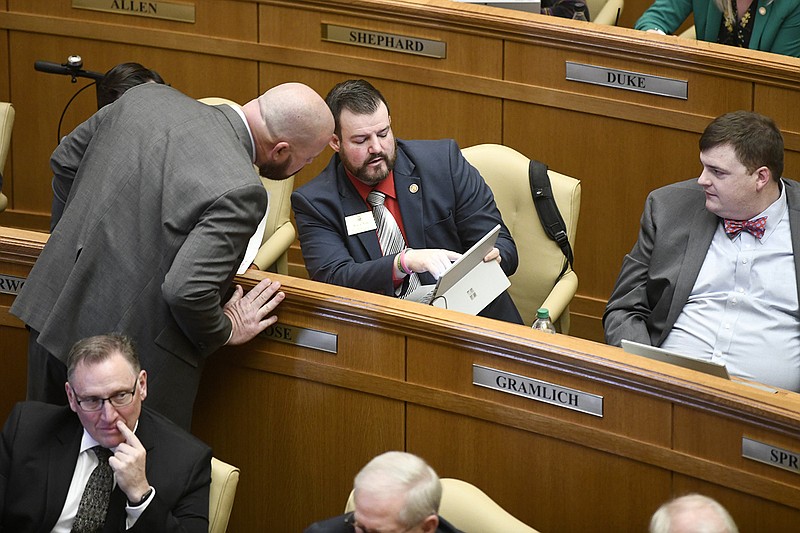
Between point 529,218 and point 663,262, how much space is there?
0.52 m

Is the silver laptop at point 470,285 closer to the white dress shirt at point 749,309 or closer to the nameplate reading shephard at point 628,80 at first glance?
the white dress shirt at point 749,309

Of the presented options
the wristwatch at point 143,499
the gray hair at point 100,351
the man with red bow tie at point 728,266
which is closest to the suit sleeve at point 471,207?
the man with red bow tie at point 728,266

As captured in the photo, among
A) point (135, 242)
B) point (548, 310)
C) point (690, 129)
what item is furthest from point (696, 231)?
point (135, 242)

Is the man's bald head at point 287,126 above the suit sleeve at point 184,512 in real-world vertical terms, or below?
above

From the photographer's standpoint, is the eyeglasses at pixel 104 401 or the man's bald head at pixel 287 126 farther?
the man's bald head at pixel 287 126

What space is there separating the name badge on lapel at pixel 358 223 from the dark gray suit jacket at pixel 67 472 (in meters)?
0.83

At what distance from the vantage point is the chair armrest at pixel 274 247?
366cm

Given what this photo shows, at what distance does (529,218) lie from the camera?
3.49 metres

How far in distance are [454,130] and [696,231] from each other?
3.98ft

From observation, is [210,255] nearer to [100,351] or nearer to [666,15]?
[100,351]

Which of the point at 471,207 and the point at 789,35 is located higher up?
the point at 789,35

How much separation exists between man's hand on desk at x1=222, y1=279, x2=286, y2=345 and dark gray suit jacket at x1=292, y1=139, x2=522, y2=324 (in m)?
0.36

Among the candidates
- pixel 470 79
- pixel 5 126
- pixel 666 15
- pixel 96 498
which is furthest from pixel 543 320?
pixel 5 126

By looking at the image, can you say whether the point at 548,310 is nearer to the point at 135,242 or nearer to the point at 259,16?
the point at 135,242
